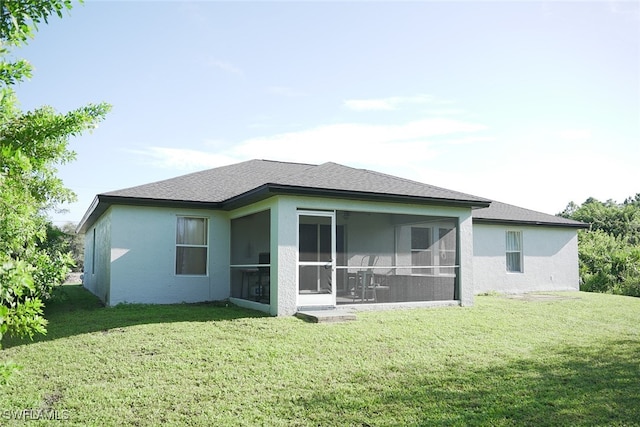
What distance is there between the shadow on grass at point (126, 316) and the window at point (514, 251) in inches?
403

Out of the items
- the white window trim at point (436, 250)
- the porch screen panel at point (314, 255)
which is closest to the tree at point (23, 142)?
the porch screen panel at point (314, 255)

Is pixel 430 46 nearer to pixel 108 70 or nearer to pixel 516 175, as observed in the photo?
pixel 108 70

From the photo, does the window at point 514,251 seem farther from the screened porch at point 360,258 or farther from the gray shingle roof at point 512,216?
the screened porch at point 360,258

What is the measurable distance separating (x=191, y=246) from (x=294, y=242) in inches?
160

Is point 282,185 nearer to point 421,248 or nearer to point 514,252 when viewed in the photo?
point 421,248

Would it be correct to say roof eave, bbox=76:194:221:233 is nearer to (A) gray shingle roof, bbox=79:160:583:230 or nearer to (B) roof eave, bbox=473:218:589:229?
(A) gray shingle roof, bbox=79:160:583:230

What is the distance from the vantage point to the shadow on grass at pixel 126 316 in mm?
8953

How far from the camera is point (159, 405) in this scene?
17.8 feet

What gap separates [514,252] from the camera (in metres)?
17.3

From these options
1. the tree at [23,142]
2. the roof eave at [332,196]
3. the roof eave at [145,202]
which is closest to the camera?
the tree at [23,142]

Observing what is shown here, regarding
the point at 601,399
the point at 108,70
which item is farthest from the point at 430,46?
the point at 601,399

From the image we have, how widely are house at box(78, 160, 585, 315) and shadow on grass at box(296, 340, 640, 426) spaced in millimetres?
4248

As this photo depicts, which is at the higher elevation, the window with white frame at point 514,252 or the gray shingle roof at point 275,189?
the gray shingle roof at point 275,189

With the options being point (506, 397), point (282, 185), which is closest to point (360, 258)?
point (282, 185)
